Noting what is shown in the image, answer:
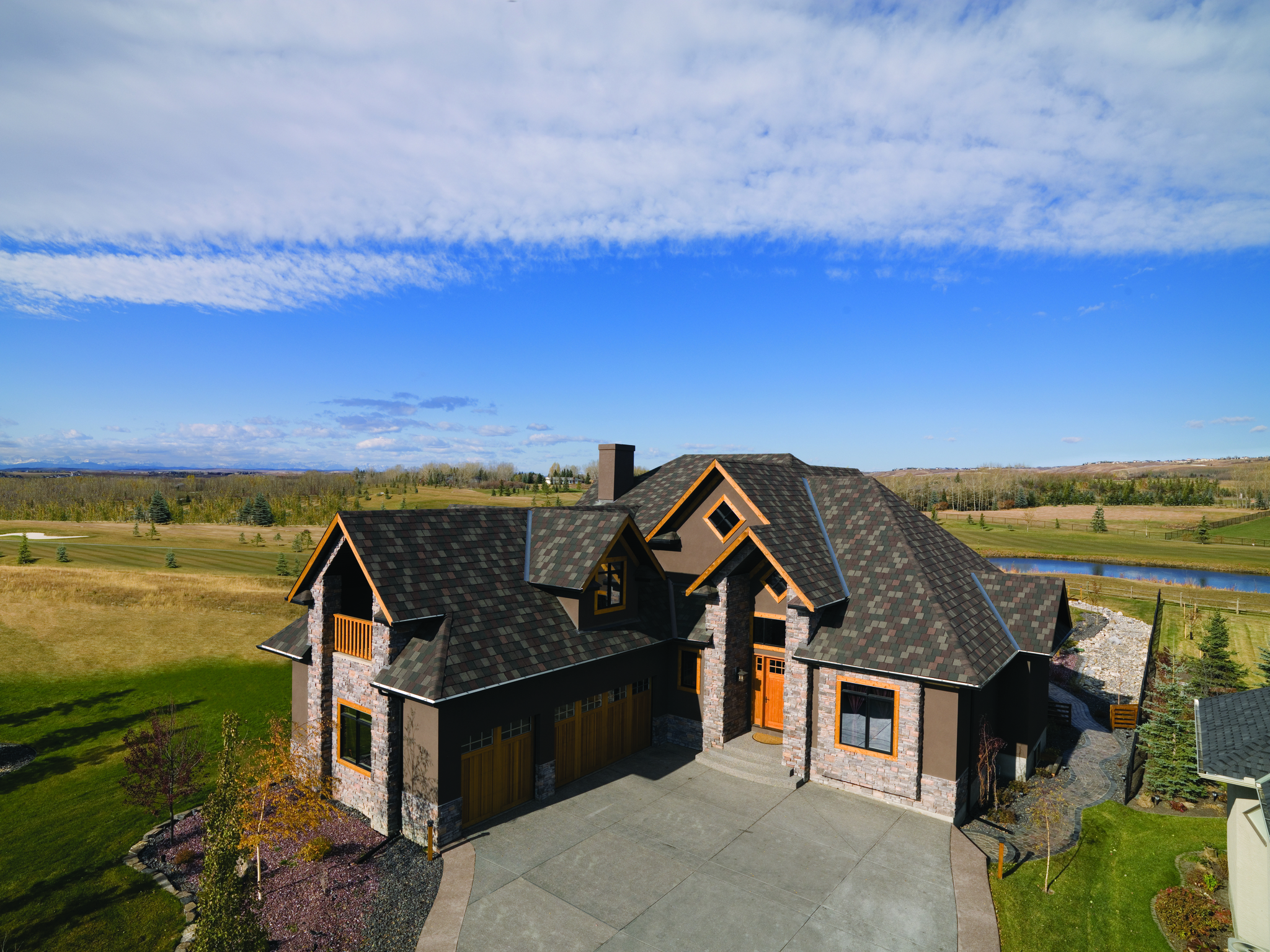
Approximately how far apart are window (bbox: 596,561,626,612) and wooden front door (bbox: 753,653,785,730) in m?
4.52

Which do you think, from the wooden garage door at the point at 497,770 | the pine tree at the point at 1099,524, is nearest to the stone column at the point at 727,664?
the wooden garage door at the point at 497,770

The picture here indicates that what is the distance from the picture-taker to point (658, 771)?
653 inches

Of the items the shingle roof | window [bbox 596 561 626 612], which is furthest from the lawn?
window [bbox 596 561 626 612]

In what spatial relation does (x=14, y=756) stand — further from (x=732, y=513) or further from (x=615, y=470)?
(x=732, y=513)

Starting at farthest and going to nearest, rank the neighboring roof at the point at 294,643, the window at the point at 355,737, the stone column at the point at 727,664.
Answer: the stone column at the point at 727,664 → the neighboring roof at the point at 294,643 → the window at the point at 355,737

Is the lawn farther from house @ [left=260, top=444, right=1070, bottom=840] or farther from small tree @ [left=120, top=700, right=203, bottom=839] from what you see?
house @ [left=260, top=444, right=1070, bottom=840]

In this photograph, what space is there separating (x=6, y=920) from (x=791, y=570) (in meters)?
17.5

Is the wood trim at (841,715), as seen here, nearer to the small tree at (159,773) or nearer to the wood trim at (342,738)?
the wood trim at (342,738)

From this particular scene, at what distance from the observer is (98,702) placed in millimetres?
24109

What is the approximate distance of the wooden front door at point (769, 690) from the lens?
17.9 metres

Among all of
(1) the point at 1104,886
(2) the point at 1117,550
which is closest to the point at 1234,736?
(1) the point at 1104,886

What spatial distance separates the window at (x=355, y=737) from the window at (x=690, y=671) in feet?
27.9

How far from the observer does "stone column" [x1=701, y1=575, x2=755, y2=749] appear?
56.2 ft

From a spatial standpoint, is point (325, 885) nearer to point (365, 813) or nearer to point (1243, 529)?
point (365, 813)
